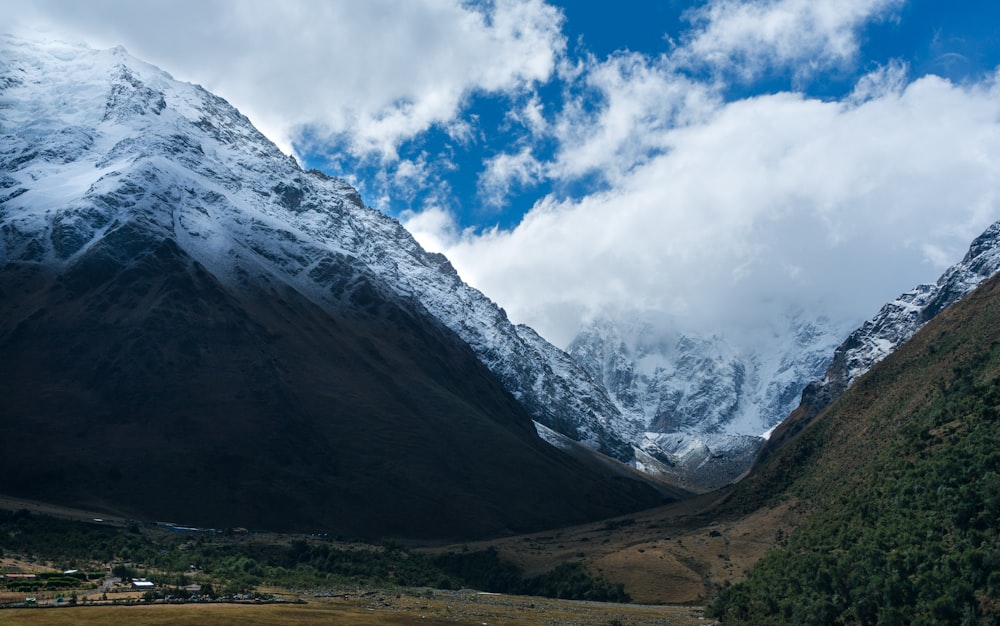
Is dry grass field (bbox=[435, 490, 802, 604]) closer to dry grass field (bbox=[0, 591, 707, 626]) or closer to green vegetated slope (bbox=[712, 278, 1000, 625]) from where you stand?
dry grass field (bbox=[0, 591, 707, 626])

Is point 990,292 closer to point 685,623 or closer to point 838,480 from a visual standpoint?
point 838,480

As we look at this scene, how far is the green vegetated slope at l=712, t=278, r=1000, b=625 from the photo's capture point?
235 ft

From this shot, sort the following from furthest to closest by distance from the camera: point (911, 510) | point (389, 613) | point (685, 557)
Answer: point (685, 557), point (389, 613), point (911, 510)

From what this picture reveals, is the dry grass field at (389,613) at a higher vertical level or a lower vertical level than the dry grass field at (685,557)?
lower

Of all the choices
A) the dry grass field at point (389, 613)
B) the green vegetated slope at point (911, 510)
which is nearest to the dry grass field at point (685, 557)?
the dry grass field at point (389, 613)

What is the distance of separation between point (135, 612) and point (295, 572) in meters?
63.4

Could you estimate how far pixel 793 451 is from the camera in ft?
541

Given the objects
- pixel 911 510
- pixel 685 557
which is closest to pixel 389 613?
pixel 911 510

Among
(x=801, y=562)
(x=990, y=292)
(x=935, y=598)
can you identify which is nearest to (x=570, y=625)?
(x=801, y=562)

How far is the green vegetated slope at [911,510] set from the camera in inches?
2817

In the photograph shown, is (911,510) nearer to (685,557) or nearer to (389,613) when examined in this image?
(389,613)

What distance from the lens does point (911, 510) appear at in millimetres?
83625

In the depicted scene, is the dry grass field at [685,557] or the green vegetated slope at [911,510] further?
the dry grass field at [685,557]

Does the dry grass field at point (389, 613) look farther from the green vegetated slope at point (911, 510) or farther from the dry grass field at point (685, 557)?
the green vegetated slope at point (911, 510)
